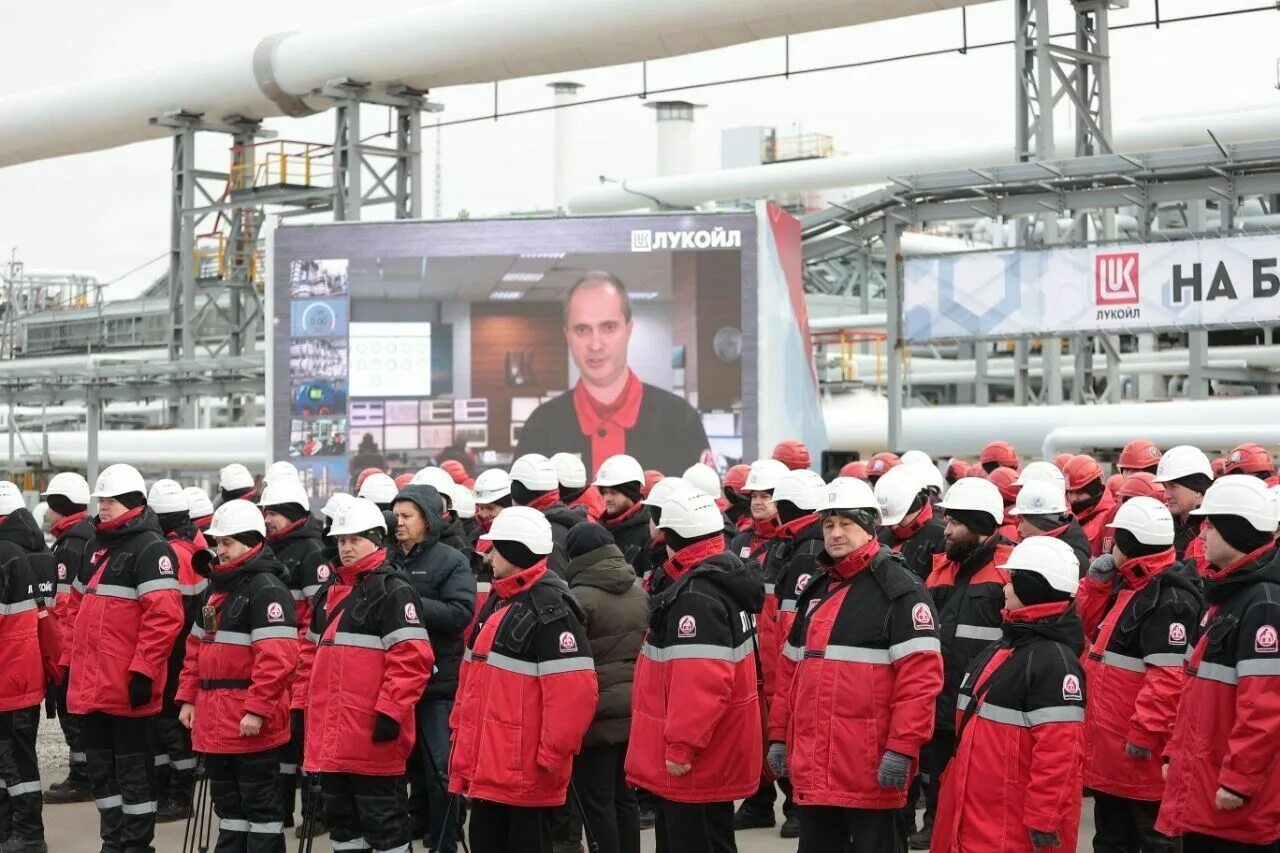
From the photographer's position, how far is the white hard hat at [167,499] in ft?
32.4

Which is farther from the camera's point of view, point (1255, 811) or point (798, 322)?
point (798, 322)

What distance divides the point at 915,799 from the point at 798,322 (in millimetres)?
9906

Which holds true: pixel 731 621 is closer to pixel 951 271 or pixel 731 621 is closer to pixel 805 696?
pixel 805 696

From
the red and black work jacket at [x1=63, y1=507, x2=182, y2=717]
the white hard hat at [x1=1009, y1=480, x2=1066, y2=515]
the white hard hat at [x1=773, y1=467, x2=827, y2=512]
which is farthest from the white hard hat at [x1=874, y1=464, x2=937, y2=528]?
the red and black work jacket at [x1=63, y1=507, x2=182, y2=717]

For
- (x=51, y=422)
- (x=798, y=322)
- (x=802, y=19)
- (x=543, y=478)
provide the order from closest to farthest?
(x=543, y=478) → (x=798, y=322) → (x=802, y=19) → (x=51, y=422)

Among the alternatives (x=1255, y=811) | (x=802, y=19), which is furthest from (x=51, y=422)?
(x=1255, y=811)

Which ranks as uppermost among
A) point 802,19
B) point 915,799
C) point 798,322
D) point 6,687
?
point 802,19

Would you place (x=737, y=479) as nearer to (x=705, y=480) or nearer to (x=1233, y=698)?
(x=705, y=480)

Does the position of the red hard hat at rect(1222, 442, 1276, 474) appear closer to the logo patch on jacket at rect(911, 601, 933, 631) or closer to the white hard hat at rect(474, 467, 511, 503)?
the logo patch on jacket at rect(911, 601, 933, 631)

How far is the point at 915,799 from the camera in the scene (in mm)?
8789

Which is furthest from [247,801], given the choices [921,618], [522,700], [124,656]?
[921,618]

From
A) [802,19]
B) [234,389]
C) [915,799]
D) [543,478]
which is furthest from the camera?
[234,389]

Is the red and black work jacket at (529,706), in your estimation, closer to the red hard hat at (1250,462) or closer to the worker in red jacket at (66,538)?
the worker in red jacket at (66,538)

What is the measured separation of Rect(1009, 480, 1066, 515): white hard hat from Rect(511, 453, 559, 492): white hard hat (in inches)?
117
